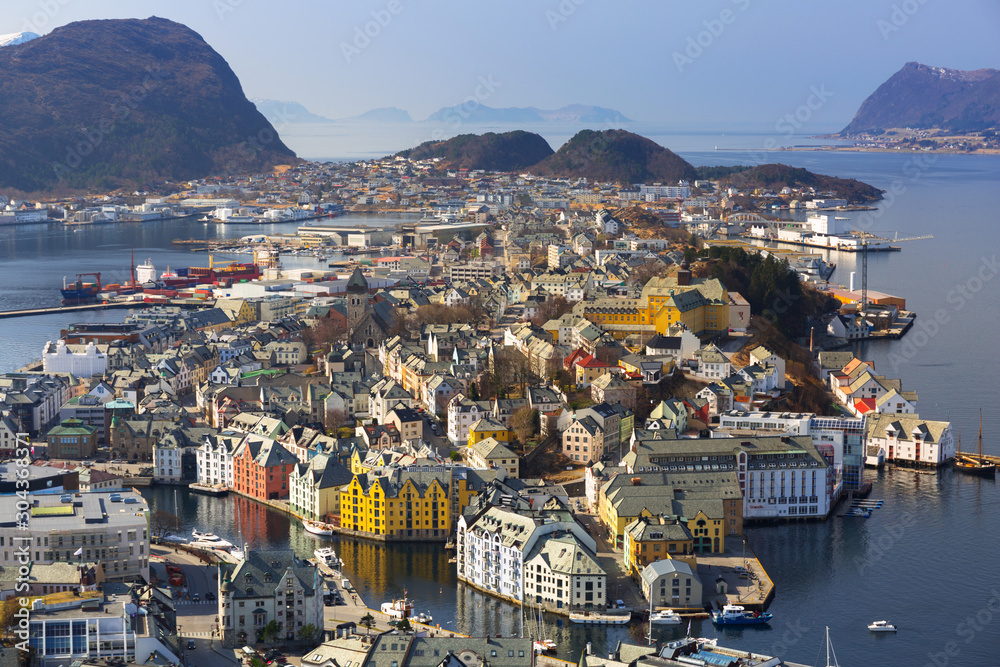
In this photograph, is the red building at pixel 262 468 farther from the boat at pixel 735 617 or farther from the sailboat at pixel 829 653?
the sailboat at pixel 829 653

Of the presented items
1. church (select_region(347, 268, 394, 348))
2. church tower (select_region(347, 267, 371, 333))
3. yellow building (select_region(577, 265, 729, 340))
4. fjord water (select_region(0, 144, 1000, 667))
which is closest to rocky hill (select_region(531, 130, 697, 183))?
church tower (select_region(347, 267, 371, 333))

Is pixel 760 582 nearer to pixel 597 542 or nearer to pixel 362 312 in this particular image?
pixel 597 542

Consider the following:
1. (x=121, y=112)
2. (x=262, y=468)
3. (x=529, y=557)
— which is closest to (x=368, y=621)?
(x=529, y=557)

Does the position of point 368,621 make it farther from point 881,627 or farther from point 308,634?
point 881,627

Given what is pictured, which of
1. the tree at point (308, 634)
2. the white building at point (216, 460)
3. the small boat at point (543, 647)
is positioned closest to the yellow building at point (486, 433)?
the white building at point (216, 460)

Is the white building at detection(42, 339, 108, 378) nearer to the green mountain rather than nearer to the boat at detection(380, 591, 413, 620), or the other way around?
the boat at detection(380, 591, 413, 620)
